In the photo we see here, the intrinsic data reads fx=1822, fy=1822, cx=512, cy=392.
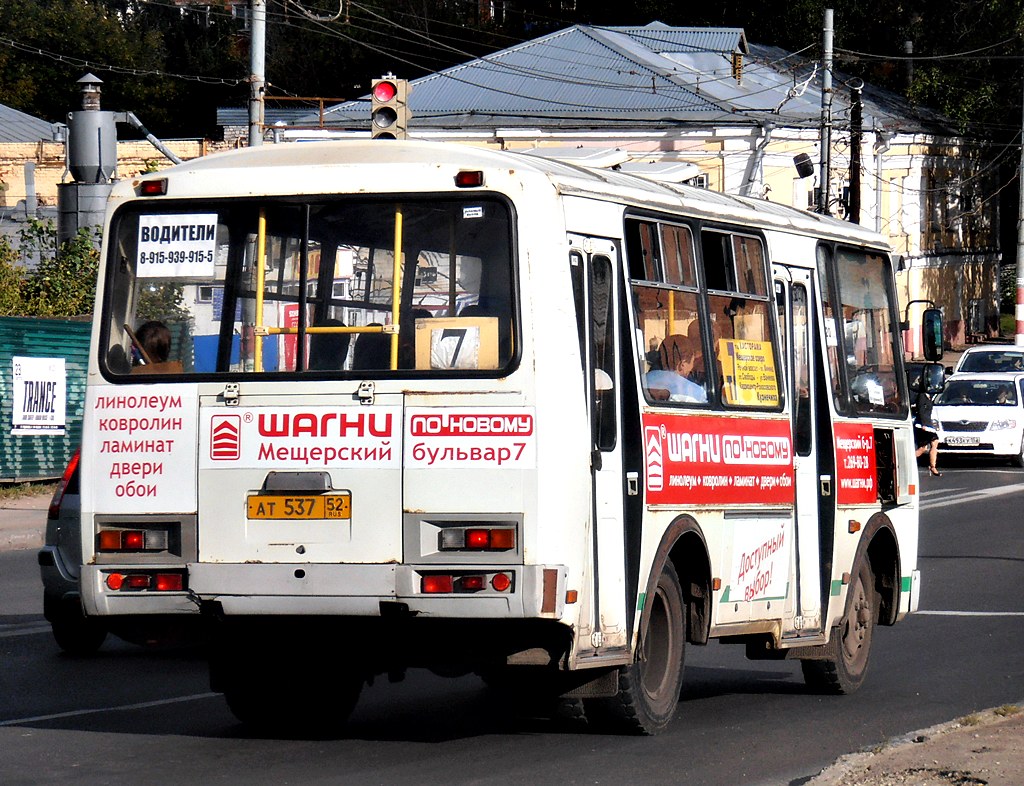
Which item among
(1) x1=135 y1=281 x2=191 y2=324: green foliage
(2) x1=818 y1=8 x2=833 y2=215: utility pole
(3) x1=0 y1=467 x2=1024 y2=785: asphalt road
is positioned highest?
(2) x1=818 y1=8 x2=833 y2=215: utility pole

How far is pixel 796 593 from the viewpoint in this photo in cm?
954

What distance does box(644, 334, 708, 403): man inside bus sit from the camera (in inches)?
323

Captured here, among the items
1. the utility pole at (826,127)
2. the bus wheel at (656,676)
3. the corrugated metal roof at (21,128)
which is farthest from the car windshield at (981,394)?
the corrugated metal roof at (21,128)

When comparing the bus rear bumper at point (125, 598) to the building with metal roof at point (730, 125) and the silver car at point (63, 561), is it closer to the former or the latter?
the silver car at point (63, 561)

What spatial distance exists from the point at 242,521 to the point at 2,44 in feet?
227

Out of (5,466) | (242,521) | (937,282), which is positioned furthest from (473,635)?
(937,282)

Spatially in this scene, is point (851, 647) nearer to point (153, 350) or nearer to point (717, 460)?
point (717, 460)

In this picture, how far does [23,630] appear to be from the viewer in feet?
39.8

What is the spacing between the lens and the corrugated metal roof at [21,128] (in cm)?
→ 6159

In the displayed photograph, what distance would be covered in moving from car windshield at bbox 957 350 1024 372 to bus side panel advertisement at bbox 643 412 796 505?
28494 millimetres

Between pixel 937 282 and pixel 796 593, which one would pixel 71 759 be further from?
pixel 937 282

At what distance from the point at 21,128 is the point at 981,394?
4079cm

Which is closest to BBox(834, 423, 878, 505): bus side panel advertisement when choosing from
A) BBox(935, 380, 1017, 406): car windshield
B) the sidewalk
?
the sidewalk

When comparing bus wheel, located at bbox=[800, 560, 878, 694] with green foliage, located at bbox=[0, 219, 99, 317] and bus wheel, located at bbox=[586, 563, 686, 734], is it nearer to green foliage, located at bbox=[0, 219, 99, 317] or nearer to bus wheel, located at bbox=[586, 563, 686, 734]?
bus wheel, located at bbox=[586, 563, 686, 734]
